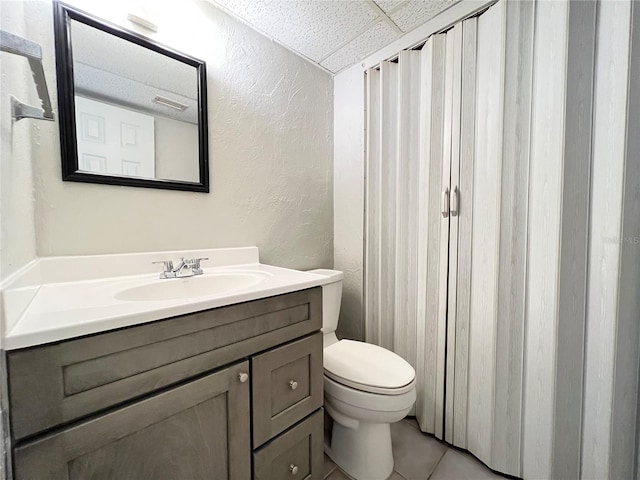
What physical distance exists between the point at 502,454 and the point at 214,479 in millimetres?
1133

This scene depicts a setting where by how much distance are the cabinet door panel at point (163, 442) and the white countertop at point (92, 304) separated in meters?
0.19

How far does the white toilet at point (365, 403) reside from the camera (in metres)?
0.97

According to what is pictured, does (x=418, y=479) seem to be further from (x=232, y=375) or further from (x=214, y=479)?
(x=232, y=375)

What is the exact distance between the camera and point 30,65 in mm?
532

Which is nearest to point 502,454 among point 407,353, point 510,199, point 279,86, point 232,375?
point 407,353

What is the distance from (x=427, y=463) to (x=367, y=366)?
522mm

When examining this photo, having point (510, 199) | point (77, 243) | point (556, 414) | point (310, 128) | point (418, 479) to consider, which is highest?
point (310, 128)

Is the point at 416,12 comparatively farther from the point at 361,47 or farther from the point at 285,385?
the point at 285,385

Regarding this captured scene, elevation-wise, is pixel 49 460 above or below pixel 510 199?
below

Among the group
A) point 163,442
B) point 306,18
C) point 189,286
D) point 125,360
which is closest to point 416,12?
point 306,18

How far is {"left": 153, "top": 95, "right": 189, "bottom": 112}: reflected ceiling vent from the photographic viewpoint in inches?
40.0

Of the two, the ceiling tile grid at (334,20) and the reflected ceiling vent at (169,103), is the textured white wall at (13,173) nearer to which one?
the reflected ceiling vent at (169,103)

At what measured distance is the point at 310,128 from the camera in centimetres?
154

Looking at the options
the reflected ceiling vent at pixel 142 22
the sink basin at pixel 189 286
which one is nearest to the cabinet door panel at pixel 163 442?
the sink basin at pixel 189 286
